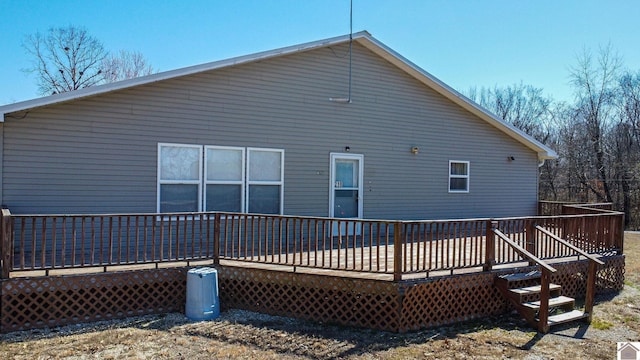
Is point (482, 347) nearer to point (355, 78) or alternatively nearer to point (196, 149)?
point (196, 149)

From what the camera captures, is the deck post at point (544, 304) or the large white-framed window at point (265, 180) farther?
the large white-framed window at point (265, 180)

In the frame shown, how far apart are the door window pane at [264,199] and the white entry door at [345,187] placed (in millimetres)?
1275

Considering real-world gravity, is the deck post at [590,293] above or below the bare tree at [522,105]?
below

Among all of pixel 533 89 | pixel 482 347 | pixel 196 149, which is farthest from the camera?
pixel 533 89

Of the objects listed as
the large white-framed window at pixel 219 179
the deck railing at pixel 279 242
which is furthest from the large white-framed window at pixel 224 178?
the deck railing at pixel 279 242

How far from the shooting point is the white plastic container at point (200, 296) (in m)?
6.18

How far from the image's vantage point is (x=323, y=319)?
625cm

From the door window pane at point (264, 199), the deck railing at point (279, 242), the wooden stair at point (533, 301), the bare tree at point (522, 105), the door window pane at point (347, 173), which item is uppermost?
the bare tree at point (522, 105)

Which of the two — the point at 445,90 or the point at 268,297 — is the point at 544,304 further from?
the point at 445,90

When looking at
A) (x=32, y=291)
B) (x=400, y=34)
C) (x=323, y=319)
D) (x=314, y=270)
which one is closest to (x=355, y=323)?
(x=323, y=319)

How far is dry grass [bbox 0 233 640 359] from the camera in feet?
16.6

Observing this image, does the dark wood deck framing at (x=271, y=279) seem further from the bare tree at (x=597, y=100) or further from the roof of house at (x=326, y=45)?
the bare tree at (x=597, y=100)

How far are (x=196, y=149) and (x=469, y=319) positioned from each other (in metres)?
5.46

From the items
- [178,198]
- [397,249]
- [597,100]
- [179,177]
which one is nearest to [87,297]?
[178,198]
